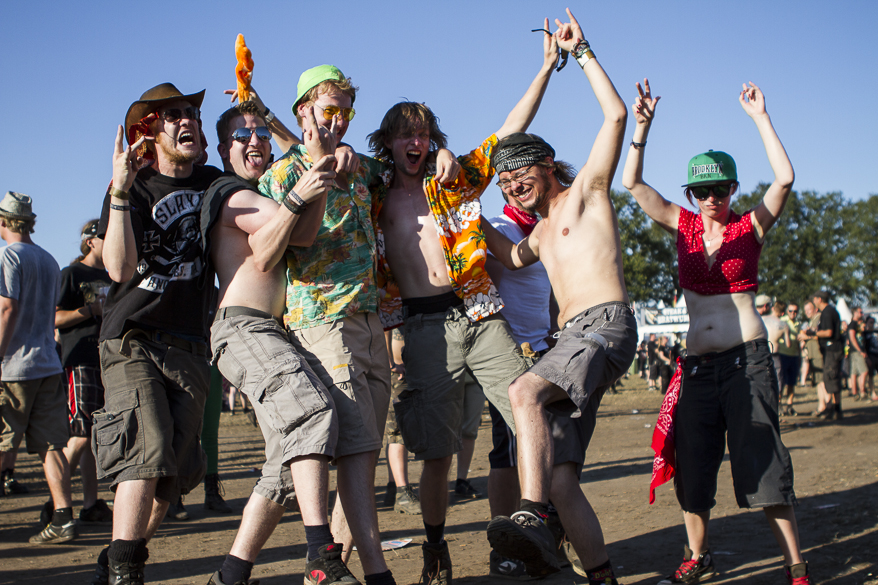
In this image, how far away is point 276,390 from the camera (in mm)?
2875

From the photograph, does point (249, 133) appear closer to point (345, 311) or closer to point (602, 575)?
point (345, 311)

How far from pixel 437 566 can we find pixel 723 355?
1.87 m

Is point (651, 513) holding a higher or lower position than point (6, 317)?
lower

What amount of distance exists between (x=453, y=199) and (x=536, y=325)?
122 cm

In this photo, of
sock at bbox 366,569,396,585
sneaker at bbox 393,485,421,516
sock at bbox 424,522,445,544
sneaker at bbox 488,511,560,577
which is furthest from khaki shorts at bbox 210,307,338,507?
sneaker at bbox 393,485,421,516

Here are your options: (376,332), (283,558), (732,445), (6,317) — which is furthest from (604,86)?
(6,317)

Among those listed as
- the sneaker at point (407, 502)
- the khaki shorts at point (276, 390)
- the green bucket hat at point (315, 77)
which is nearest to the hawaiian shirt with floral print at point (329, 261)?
the khaki shorts at point (276, 390)

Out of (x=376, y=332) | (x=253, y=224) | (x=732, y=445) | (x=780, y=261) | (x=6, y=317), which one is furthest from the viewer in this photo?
(x=780, y=261)

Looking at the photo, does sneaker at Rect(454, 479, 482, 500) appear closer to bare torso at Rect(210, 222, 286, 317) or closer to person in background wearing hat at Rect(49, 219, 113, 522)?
person in background wearing hat at Rect(49, 219, 113, 522)

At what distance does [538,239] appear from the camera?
3.77 meters

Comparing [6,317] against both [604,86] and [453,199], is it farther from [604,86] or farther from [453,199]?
[604,86]

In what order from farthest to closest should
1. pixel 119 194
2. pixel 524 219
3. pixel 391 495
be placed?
1. pixel 391 495
2. pixel 524 219
3. pixel 119 194

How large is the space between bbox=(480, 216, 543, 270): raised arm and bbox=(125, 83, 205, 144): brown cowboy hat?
5.61 ft

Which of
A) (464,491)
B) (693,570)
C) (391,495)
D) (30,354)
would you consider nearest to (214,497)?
(391,495)
